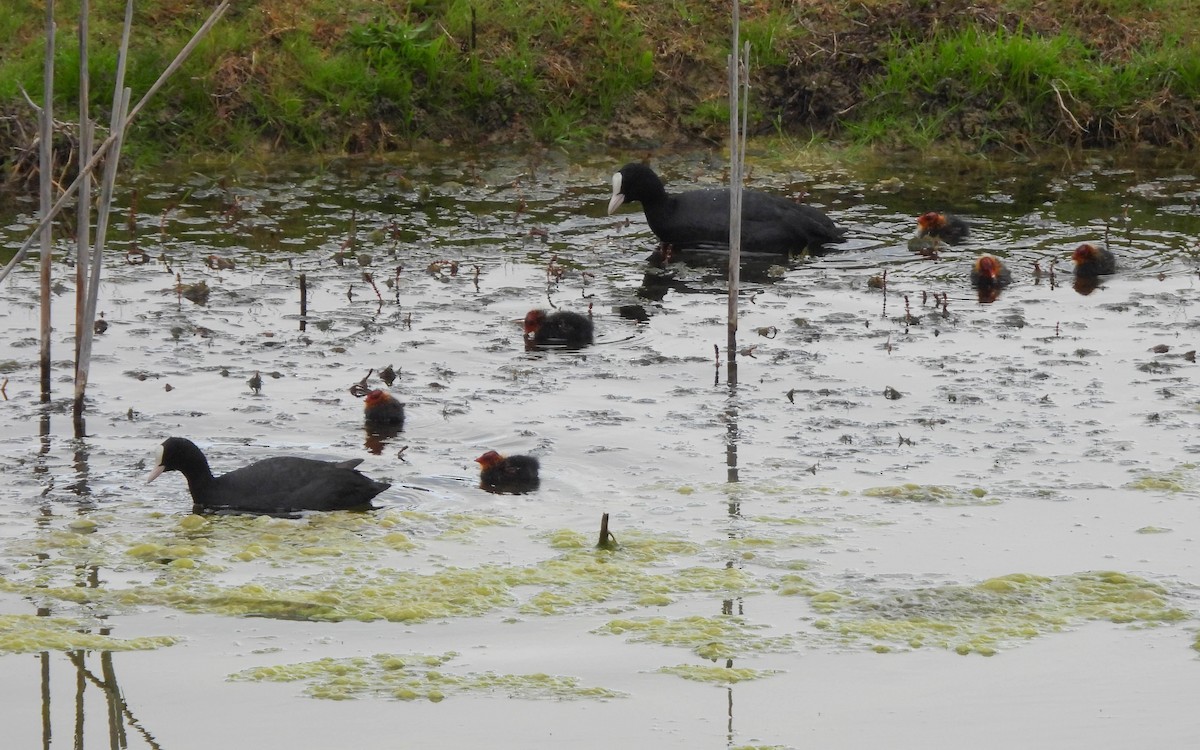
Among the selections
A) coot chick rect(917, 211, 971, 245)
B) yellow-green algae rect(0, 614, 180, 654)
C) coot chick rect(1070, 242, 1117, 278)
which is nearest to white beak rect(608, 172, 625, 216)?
coot chick rect(917, 211, 971, 245)

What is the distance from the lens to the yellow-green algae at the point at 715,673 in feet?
18.7

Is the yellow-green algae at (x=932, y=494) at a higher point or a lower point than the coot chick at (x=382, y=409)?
lower

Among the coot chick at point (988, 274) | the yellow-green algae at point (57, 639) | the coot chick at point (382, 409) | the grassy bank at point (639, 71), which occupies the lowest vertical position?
the yellow-green algae at point (57, 639)

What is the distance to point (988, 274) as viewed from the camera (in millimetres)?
10977

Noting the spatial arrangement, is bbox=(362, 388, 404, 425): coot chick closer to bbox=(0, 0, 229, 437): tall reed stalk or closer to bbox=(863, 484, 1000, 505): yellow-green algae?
bbox=(0, 0, 229, 437): tall reed stalk

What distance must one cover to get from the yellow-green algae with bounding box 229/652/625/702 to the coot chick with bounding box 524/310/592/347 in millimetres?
4050

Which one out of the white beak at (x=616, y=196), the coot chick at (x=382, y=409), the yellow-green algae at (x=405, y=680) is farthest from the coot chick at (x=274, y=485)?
the white beak at (x=616, y=196)

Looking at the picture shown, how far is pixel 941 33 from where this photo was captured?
14891mm

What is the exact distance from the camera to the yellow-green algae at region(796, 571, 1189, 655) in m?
6.07

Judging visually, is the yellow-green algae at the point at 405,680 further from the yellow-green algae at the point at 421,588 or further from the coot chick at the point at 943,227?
the coot chick at the point at 943,227

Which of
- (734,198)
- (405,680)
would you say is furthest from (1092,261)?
(405,680)

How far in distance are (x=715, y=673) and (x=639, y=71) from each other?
971cm

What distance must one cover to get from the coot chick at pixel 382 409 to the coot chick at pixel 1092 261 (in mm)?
4872

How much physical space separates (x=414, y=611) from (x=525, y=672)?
669 millimetres
